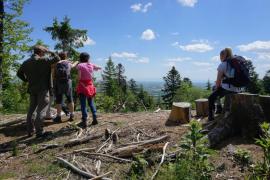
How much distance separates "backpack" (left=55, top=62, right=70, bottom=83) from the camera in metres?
8.79

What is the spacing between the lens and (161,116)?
30.4 feet

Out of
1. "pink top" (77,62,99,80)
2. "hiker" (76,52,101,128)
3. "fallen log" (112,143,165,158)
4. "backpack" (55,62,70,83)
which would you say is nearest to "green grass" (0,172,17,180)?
"fallen log" (112,143,165,158)

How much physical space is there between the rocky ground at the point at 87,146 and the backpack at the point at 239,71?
144 centimetres

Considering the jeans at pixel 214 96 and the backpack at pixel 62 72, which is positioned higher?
the backpack at pixel 62 72

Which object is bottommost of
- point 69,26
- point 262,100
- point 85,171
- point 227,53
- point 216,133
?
point 85,171

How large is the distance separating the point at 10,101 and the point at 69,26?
40.7 feet

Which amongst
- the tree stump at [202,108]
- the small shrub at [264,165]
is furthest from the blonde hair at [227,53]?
the small shrub at [264,165]

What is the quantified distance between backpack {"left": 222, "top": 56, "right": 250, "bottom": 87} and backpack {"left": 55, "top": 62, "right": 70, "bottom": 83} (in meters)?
4.45

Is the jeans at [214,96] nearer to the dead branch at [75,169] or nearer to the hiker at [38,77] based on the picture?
the dead branch at [75,169]

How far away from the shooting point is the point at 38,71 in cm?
784

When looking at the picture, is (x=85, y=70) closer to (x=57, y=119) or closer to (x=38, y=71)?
(x=38, y=71)

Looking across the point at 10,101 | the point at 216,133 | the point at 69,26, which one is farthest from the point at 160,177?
the point at 69,26

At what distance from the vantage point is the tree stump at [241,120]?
20.6ft

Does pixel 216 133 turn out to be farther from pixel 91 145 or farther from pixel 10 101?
pixel 10 101
